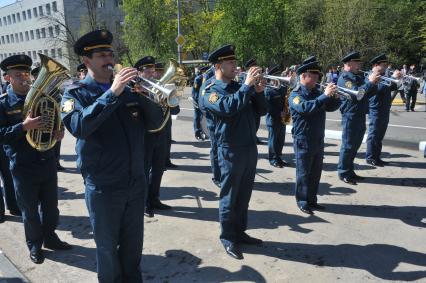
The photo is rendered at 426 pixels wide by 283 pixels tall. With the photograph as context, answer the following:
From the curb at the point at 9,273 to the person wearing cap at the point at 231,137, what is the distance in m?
2.21

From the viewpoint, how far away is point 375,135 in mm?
7742

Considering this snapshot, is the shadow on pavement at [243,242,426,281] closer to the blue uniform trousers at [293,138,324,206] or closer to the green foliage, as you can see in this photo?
the blue uniform trousers at [293,138,324,206]

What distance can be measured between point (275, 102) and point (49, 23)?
5006 cm

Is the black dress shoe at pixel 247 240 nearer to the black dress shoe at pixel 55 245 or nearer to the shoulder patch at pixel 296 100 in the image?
the shoulder patch at pixel 296 100

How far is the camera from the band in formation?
3064 mm

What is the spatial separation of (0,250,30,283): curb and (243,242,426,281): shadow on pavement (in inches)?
96.4

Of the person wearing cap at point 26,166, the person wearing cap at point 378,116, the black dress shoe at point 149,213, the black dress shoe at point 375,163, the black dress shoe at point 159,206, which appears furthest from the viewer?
the black dress shoe at point 375,163

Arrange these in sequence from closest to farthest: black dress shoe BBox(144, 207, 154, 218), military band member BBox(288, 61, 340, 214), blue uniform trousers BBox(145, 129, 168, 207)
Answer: military band member BBox(288, 61, 340, 214) < black dress shoe BBox(144, 207, 154, 218) < blue uniform trousers BBox(145, 129, 168, 207)

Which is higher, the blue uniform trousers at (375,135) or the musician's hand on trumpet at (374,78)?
the musician's hand on trumpet at (374,78)

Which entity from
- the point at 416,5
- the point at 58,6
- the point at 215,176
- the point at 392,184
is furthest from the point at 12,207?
the point at 58,6

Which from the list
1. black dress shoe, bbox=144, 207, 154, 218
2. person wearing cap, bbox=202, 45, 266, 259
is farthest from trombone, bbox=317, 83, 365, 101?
black dress shoe, bbox=144, 207, 154, 218

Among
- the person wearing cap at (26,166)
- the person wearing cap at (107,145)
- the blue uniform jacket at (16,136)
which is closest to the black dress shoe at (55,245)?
the person wearing cap at (26,166)

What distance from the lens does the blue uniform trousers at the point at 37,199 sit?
14.1 ft

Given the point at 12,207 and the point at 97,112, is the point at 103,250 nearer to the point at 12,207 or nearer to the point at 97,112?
the point at 97,112
